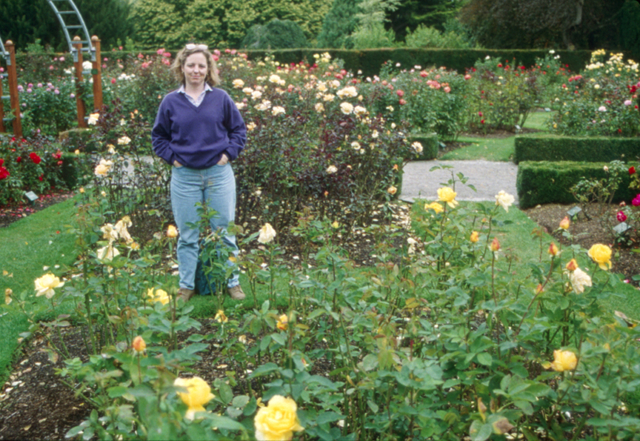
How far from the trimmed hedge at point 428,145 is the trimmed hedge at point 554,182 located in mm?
2719

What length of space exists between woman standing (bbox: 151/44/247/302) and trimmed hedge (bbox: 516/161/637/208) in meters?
3.80

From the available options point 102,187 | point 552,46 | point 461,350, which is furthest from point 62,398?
point 552,46

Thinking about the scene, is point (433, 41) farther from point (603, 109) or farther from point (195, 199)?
point (195, 199)

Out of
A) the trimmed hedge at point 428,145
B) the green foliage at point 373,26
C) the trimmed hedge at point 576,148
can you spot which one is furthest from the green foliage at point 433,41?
the trimmed hedge at point 576,148

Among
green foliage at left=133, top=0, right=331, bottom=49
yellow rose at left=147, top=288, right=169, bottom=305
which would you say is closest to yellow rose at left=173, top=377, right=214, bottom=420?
yellow rose at left=147, top=288, right=169, bottom=305

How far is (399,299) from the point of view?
235cm

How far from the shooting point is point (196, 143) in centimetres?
304

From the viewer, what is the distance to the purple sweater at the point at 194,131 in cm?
304

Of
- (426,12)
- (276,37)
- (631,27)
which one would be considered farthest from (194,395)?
(426,12)

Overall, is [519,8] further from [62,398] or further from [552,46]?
[62,398]

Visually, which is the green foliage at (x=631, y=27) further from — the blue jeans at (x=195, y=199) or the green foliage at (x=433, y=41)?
the blue jeans at (x=195, y=199)

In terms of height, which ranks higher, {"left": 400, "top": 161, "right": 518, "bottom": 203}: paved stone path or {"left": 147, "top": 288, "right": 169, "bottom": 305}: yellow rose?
{"left": 147, "top": 288, "right": 169, "bottom": 305}: yellow rose

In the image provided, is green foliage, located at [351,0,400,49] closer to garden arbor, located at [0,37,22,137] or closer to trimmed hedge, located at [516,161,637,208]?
garden arbor, located at [0,37,22,137]

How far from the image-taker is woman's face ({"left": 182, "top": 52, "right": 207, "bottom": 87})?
9.83ft
